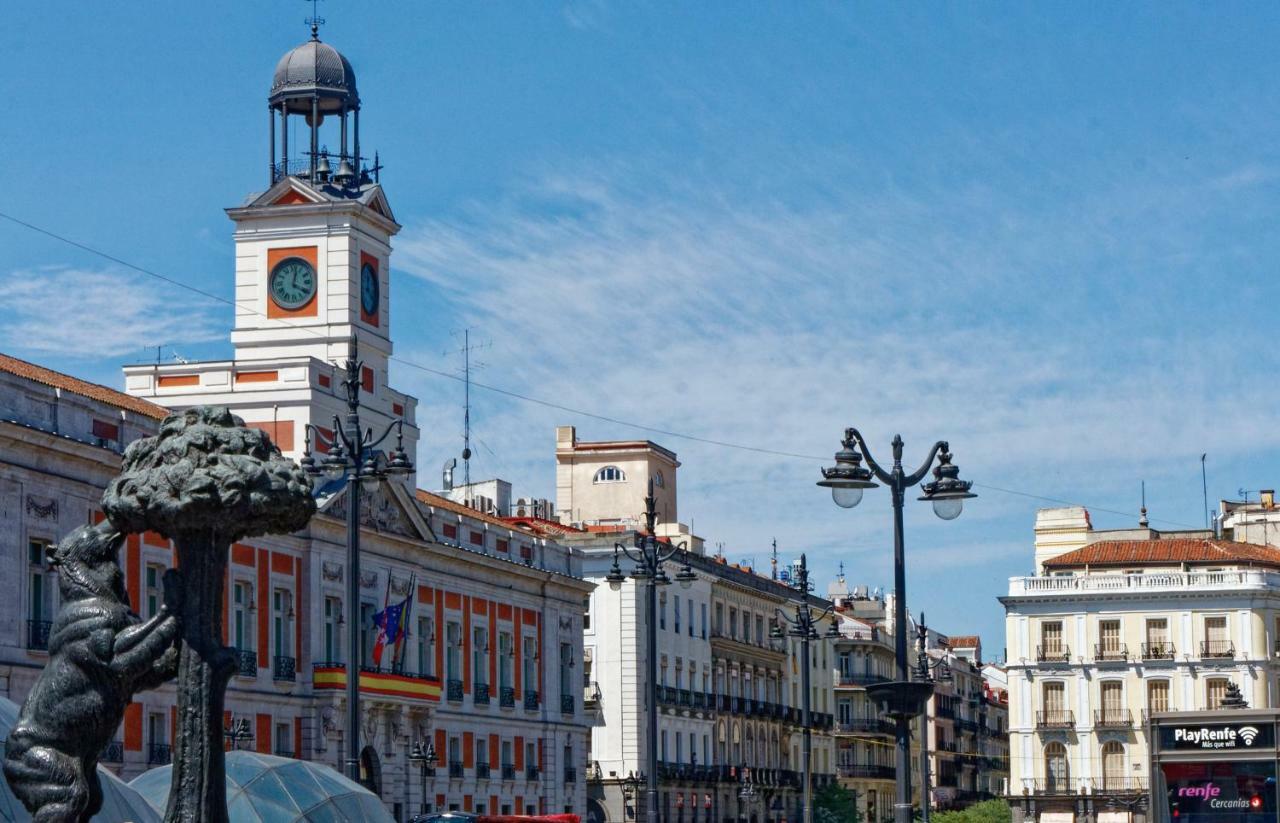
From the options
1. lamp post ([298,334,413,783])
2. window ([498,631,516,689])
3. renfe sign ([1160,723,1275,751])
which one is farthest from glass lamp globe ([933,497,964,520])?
window ([498,631,516,689])

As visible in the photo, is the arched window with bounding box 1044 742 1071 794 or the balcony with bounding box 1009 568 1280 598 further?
the arched window with bounding box 1044 742 1071 794

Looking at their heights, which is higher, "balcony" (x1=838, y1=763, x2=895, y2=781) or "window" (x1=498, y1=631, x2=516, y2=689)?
"window" (x1=498, y1=631, x2=516, y2=689)

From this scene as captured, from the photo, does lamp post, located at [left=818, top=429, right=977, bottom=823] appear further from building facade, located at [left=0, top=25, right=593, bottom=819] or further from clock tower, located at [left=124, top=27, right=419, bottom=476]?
clock tower, located at [left=124, top=27, right=419, bottom=476]

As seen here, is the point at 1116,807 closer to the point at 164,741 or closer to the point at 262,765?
the point at 164,741

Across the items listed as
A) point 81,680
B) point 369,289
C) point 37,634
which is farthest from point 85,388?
point 81,680

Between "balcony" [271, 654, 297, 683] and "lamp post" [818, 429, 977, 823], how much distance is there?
108ft

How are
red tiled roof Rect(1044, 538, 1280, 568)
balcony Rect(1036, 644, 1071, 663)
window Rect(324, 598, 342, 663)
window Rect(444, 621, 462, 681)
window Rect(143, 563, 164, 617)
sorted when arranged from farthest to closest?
red tiled roof Rect(1044, 538, 1280, 568)
balcony Rect(1036, 644, 1071, 663)
window Rect(444, 621, 462, 681)
window Rect(324, 598, 342, 663)
window Rect(143, 563, 164, 617)

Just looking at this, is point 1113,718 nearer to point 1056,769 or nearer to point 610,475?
point 1056,769

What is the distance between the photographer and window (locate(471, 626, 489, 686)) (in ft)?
229

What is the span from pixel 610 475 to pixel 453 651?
106 ft

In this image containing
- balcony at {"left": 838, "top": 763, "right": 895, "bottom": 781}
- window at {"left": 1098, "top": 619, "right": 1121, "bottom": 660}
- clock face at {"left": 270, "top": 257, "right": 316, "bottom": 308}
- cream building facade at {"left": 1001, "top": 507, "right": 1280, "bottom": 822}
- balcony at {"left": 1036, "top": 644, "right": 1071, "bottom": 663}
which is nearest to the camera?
clock face at {"left": 270, "top": 257, "right": 316, "bottom": 308}

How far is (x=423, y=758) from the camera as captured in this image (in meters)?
63.3

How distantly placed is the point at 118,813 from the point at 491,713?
46.7 metres

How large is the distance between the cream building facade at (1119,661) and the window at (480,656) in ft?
107
